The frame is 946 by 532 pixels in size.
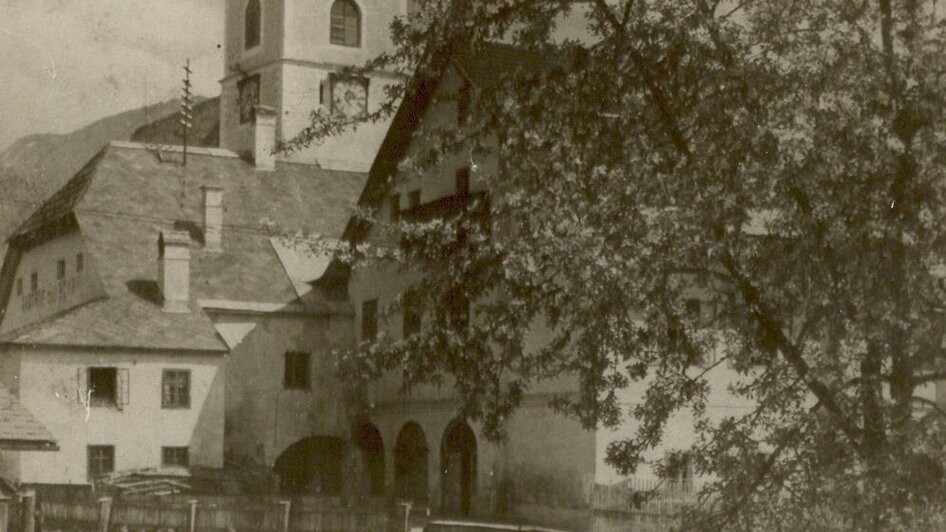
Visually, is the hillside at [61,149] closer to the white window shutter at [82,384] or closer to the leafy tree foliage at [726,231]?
the white window shutter at [82,384]

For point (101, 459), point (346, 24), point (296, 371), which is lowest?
point (101, 459)

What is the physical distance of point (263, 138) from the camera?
4825 cm

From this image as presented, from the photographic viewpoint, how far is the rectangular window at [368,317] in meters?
41.3

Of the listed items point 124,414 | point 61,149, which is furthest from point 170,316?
point 61,149

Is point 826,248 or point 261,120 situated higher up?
point 261,120

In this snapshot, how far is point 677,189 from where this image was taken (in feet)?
42.9

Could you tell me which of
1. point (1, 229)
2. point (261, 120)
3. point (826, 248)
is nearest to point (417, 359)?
point (826, 248)

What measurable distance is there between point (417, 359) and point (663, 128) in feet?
8.87

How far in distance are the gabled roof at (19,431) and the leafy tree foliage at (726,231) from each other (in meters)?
7.77

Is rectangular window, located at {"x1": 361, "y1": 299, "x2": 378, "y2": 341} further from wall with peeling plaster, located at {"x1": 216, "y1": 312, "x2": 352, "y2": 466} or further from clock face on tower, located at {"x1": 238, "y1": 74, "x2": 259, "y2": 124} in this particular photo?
clock face on tower, located at {"x1": 238, "y1": 74, "x2": 259, "y2": 124}

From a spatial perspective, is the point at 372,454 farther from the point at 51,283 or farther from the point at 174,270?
the point at 51,283

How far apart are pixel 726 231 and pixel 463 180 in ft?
79.9

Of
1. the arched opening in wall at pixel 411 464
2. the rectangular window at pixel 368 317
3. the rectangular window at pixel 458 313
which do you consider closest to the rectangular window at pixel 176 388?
the rectangular window at pixel 368 317

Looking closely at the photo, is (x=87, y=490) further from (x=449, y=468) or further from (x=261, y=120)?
(x=261, y=120)
